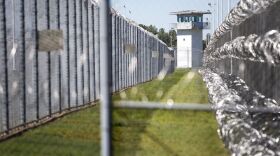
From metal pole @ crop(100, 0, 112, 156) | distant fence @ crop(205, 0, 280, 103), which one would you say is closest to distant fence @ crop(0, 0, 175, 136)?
distant fence @ crop(205, 0, 280, 103)

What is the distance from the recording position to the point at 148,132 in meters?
3.86

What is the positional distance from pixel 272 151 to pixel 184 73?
3.63 feet

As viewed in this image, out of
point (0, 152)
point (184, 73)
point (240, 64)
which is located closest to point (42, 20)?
point (0, 152)

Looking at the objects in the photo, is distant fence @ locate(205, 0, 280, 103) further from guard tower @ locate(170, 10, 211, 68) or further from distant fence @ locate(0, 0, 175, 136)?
distant fence @ locate(0, 0, 175, 136)

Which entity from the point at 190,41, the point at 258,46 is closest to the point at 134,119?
the point at 258,46

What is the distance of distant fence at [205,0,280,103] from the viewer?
10.7 feet

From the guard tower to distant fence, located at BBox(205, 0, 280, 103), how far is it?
400 millimetres

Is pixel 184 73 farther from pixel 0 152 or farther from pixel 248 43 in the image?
pixel 0 152

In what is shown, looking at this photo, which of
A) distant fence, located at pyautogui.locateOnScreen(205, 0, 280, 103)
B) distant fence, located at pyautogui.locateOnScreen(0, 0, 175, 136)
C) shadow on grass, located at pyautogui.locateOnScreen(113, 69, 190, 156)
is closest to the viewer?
shadow on grass, located at pyautogui.locateOnScreen(113, 69, 190, 156)

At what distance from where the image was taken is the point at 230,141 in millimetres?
3799

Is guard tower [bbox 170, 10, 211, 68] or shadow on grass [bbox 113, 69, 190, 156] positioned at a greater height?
guard tower [bbox 170, 10, 211, 68]

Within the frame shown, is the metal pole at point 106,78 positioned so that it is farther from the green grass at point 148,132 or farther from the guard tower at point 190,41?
the guard tower at point 190,41

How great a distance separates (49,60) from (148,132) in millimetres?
3713

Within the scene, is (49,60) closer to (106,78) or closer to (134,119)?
(134,119)
